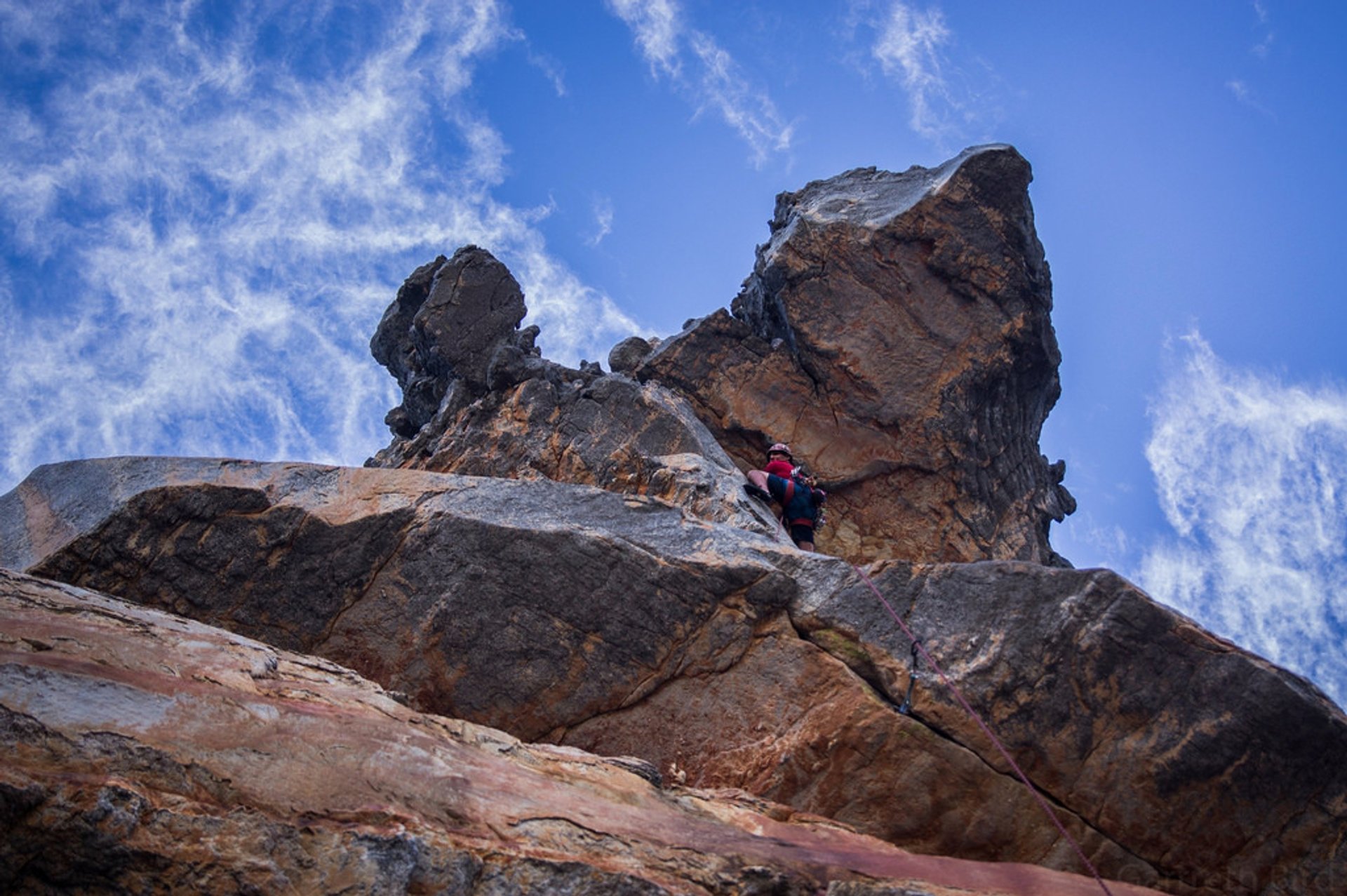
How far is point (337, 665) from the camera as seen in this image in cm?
1044

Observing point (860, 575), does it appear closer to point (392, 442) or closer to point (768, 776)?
point (768, 776)

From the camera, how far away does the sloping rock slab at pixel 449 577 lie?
39.4ft

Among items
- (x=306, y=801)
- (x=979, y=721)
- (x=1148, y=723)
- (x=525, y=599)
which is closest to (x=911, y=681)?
(x=979, y=721)

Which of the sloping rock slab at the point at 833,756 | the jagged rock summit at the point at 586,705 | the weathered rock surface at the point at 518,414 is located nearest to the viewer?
the jagged rock summit at the point at 586,705

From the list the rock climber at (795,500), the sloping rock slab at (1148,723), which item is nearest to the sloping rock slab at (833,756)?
the sloping rock slab at (1148,723)

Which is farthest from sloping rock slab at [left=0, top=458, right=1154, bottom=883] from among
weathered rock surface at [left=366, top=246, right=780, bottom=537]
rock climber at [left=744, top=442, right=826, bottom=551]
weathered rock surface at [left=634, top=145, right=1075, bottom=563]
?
weathered rock surface at [left=634, top=145, right=1075, bottom=563]

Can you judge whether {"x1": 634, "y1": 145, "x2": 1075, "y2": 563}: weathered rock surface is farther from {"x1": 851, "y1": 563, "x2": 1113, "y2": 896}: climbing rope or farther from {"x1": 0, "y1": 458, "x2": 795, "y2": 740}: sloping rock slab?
{"x1": 851, "y1": 563, "x2": 1113, "y2": 896}: climbing rope

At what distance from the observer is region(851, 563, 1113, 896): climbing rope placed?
10.3 metres

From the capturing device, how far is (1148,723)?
10.7 metres

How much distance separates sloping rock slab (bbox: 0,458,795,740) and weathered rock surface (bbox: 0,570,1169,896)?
2.12 metres

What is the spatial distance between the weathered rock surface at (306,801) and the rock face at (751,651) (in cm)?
113

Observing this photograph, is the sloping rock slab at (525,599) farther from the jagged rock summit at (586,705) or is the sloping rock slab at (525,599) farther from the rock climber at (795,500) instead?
the rock climber at (795,500)

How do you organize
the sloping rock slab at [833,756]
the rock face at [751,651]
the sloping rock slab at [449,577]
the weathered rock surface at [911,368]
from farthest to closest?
1. the weathered rock surface at [911,368]
2. the sloping rock slab at [449,577]
3. the sloping rock slab at [833,756]
4. the rock face at [751,651]

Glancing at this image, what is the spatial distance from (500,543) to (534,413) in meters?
7.15
